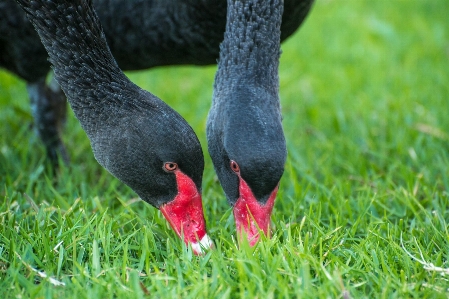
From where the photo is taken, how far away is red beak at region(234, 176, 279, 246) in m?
3.99

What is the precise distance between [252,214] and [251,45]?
113cm

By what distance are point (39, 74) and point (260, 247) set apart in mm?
3029

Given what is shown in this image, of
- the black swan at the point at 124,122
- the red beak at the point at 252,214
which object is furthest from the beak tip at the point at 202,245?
the red beak at the point at 252,214

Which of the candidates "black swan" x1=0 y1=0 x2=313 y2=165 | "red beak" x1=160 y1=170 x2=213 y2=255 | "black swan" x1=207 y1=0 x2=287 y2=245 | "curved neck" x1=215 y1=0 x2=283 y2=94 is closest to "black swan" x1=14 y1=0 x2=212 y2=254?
"red beak" x1=160 y1=170 x2=213 y2=255

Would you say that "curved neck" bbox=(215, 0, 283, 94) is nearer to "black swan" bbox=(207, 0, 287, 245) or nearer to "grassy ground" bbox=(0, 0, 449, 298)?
"black swan" bbox=(207, 0, 287, 245)

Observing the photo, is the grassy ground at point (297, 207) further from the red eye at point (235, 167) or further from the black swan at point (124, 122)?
the red eye at point (235, 167)

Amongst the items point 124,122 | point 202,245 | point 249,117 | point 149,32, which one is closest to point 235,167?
point 249,117

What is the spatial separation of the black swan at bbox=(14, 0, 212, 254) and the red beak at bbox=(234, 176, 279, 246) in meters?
0.25

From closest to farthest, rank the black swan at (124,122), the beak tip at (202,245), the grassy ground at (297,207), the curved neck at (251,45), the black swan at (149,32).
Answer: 1. the grassy ground at (297,207)
2. the beak tip at (202,245)
3. the black swan at (124,122)
4. the curved neck at (251,45)
5. the black swan at (149,32)

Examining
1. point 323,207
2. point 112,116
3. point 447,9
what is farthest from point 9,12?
point 447,9

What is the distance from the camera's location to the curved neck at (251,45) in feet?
14.0

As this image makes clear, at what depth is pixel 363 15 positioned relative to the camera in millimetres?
10258

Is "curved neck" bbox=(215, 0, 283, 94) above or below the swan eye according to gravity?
above

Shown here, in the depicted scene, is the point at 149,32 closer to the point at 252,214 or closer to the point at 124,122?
the point at 124,122
